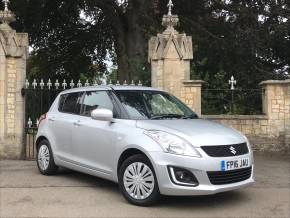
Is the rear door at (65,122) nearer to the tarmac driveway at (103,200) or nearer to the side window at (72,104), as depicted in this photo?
the side window at (72,104)

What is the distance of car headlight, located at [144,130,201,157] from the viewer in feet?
21.3

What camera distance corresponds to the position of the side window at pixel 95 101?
7.86 meters

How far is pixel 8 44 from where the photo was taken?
1135cm

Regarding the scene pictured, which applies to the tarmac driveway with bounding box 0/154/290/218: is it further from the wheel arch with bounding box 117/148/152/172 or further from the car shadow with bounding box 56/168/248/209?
the wheel arch with bounding box 117/148/152/172

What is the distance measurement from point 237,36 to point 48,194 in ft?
43.6

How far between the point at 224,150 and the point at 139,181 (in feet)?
4.08

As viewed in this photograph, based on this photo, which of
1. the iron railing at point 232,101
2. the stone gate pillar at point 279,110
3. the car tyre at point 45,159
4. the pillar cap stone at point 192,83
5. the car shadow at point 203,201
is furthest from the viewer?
the iron railing at point 232,101

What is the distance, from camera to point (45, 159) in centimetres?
910

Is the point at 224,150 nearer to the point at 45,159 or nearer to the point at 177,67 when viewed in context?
the point at 45,159

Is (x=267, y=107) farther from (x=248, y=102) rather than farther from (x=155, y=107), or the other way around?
(x=155, y=107)

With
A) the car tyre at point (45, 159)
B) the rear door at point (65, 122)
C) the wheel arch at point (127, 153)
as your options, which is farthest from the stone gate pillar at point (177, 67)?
the wheel arch at point (127, 153)

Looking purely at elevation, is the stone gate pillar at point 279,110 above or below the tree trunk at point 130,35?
below

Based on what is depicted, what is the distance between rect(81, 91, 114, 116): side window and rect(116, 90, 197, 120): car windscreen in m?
0.21

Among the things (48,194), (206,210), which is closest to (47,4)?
(48,194)
